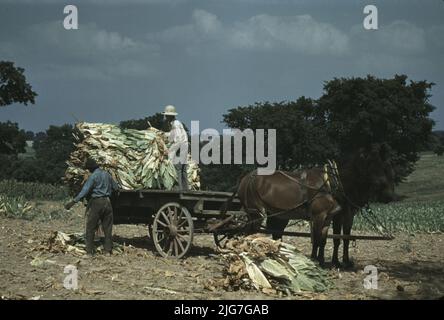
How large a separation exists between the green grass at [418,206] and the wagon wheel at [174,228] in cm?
428

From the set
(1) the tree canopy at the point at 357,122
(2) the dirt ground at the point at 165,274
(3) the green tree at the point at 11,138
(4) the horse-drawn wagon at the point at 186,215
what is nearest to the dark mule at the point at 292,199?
(4) the horse-drawn wagon at the point at 186,215

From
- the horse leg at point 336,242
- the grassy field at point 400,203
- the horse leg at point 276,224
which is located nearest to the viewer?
the horse leg at point 336,242

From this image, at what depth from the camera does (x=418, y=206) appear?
31688 millimetres

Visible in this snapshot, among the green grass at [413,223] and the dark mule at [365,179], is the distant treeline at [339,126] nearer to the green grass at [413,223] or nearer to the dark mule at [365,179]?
the green grass at [413,223]

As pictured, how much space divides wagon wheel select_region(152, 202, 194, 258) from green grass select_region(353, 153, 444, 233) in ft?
14.1

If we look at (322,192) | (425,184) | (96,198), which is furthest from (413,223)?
(425,184)

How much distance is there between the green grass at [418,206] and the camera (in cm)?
2056

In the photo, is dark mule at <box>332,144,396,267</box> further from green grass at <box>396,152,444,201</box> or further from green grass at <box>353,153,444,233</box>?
green grass at <box>396,152,444,201</box>

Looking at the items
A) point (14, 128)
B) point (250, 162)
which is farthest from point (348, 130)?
point (14, 128)

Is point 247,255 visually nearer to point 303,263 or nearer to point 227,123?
point 303,263

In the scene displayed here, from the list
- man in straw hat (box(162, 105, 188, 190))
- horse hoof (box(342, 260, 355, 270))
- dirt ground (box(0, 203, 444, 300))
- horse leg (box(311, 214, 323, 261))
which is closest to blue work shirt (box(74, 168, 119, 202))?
dirt ground (box(0, 203, 444, 300))

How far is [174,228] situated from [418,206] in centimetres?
2358

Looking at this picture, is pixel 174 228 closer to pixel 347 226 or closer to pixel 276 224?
pixel 276 224
